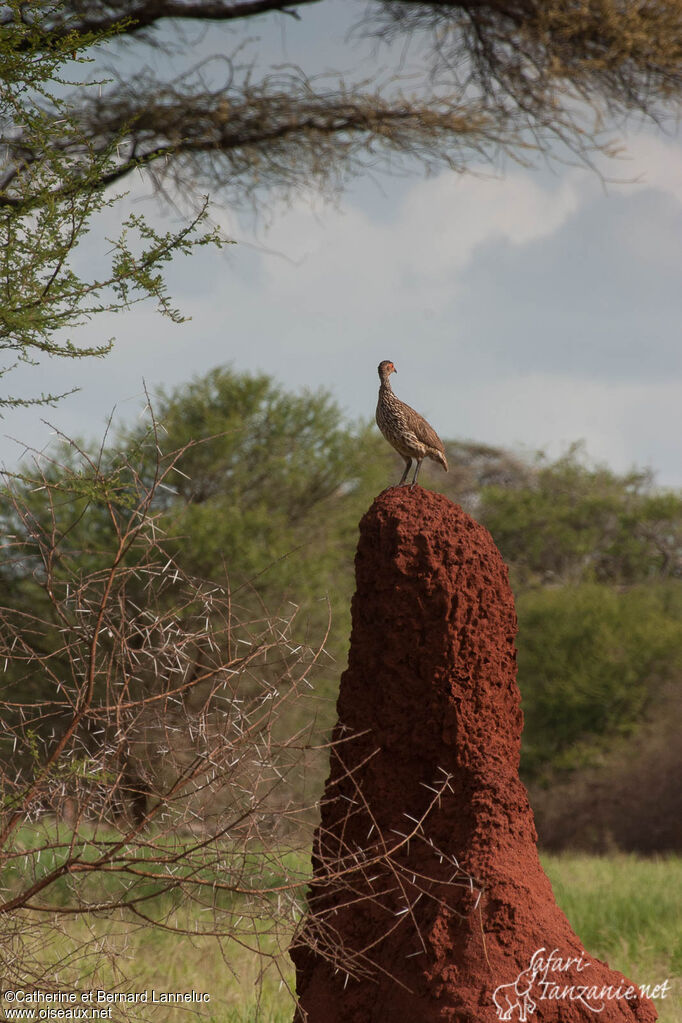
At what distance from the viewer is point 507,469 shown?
33.0 m

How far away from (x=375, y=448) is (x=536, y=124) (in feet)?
28.6

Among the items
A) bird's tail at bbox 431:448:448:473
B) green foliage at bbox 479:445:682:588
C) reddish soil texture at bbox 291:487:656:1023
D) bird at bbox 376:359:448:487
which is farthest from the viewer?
green foliage at bbox 479:445:682:588

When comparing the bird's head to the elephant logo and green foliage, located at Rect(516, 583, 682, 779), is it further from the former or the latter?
green foliage, located at Rect(516, 583, 682, 779)

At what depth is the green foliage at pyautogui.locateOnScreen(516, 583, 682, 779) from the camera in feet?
67.8

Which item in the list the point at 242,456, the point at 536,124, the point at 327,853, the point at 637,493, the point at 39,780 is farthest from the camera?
the point at 637,493

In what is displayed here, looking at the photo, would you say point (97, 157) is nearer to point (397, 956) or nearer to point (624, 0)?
point (397, 956)

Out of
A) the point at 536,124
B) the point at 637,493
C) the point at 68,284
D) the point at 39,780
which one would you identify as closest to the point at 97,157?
the point at 68,284

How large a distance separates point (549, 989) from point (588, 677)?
1749 cm

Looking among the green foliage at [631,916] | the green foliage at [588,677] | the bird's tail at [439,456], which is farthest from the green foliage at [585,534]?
the bird's tail at [439,456]

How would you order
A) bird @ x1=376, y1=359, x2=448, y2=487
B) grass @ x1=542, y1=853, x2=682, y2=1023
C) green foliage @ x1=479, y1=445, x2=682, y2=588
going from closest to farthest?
bird @ x1=376, y1=359, x2=448, y2=487 → grass @ x1=542, y1=853, x2=682, y2=1023 → green foliage @ x1=479, y1=445, x2=682, y2=588

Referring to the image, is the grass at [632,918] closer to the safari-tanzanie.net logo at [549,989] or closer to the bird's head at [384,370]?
the safari-tanzanie.net logo at [549,989]

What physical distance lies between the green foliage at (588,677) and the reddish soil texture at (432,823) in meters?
16.8

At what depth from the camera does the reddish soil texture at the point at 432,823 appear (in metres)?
3.83

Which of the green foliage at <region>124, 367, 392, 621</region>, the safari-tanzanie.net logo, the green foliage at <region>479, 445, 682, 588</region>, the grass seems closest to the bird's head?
the safari-tanzanie.net logo
